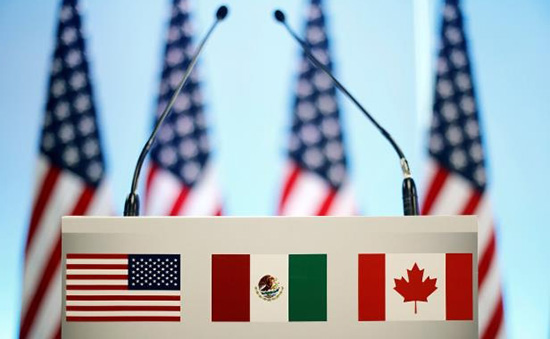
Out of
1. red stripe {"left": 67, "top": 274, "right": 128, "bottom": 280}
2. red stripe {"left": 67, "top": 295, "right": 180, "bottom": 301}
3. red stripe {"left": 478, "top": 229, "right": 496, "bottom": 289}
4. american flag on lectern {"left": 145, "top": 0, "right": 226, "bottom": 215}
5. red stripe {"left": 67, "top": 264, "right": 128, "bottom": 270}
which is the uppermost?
american flag on lectern {"left": 145, "top": 0, "right": 226, "bottom": 215}

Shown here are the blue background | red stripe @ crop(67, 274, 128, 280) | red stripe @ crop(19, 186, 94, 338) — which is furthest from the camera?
the blue background

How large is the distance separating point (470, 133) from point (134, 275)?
218 cm

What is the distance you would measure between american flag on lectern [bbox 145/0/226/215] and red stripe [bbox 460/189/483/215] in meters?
1.32

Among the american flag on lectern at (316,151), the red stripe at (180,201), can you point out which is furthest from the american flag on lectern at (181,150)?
the american flag on lectern at (316,151)

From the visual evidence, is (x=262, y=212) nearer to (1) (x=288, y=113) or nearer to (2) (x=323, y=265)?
(1) (x=288, y=113)

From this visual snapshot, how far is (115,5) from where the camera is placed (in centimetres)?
309

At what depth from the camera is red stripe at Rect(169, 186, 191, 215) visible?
2889 millimetres

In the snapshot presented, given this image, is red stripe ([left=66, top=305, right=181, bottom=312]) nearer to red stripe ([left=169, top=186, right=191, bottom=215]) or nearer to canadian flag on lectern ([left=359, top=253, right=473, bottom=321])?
canadian flag on lectern ([left=359, top=253, right=473, bottom=321])

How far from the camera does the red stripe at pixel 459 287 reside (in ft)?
4.56

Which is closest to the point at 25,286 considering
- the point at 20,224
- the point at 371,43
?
the point at 20,224

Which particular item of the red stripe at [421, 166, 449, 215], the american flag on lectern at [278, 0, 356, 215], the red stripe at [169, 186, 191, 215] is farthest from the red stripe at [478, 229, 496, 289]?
the red stripe at [169, 186, 191, 215]

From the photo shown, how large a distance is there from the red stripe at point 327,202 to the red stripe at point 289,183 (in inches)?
7.5

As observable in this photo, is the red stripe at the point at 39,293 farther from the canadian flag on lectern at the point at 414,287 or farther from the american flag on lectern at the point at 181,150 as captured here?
the canadian flag on lectern at the point at 414,287

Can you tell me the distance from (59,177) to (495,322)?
8.03 feet
